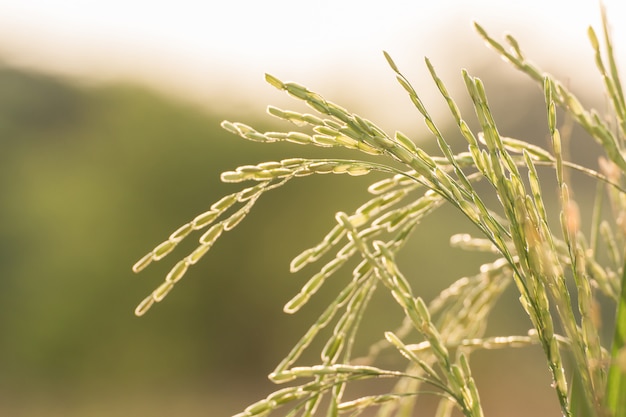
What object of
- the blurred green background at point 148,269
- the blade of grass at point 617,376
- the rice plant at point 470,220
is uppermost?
the blurred green background at point 148,269

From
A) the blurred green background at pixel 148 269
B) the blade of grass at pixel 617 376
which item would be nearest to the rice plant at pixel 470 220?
the blade of grass at pixel 617 376

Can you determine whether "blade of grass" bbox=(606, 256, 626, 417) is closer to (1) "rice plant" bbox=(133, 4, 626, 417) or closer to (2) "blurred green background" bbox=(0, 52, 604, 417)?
(1) "rice plant" bbox=(133, 4, 626, 417)

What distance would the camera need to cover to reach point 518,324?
6.10m

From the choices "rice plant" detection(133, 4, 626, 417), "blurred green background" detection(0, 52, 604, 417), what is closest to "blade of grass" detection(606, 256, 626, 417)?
"rice plant" detection(133, 4, 626, 417)

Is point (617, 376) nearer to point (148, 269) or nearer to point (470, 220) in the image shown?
point (470, 220)

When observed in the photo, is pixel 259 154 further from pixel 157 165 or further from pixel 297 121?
pixel 297 121

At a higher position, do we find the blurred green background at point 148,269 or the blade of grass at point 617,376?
the blurred green background at point 148,269

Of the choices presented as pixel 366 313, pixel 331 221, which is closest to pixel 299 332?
pixel 366 313

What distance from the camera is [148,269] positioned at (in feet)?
18.0

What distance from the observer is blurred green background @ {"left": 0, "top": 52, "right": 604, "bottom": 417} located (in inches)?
206

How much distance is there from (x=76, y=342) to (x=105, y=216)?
897 mm

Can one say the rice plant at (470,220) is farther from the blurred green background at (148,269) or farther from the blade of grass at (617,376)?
the blurred green background at (148,269)

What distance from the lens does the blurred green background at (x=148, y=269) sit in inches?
206

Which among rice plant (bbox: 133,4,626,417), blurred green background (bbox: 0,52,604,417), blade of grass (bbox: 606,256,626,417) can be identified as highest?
blurred green background (bbox: 0,52,604,417)
